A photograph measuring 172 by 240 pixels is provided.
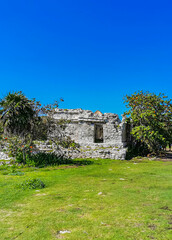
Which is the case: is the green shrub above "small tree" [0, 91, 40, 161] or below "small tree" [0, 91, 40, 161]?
below

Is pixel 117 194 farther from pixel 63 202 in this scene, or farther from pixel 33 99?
pixel 33 99

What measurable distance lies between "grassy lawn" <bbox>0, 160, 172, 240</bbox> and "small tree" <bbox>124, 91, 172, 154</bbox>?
10831 mm

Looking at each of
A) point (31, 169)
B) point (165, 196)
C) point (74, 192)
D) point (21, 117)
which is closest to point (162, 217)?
point (165, 196)

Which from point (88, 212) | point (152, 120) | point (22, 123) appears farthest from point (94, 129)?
point (88, 212)

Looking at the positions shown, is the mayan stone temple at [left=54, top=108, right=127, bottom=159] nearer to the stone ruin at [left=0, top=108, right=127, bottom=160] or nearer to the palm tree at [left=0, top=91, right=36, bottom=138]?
the stone ruin at [left=0, top=108, right=127, bottom=160]

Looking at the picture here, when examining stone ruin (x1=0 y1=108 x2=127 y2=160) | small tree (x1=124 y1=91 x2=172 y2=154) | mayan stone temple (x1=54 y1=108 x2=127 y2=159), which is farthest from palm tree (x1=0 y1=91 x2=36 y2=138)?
small tree (x1=124 y1=91 x2=172 y2=154)

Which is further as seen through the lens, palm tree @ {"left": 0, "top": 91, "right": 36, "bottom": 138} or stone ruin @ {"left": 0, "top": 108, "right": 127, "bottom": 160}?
stone ruin @ {"left": 0, "top": 108, "right": 127, "bottom": 160}

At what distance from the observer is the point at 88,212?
4523 mm

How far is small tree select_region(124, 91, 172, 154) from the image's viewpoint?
1755cm

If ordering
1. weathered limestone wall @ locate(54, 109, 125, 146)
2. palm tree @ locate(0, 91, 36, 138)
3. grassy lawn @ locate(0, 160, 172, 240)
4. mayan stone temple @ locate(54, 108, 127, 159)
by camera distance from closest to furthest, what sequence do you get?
grassy lawn @ locate(0, 160, 172, 240)
palm tree @ locate(0, 91, 36, 138)
mayan stone temple @ locate(54, 108, 127, 159)
weathered limestone wall @ locate(54, 109, 125, 146)

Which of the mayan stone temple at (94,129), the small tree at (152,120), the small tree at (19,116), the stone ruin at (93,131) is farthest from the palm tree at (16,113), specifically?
the small tree at (152,120)

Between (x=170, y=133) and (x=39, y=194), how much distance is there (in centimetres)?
1459

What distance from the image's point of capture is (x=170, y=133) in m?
18.1

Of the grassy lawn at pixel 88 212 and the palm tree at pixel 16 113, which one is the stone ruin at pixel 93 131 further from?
the grassy lawn at pixel 88 212
